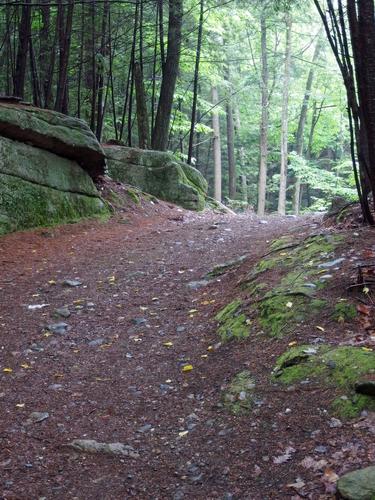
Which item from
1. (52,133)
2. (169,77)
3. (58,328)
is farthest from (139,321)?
(169,77)

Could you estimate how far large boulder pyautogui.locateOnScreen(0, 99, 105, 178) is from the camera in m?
8.98

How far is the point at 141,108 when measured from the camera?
14.3 meters

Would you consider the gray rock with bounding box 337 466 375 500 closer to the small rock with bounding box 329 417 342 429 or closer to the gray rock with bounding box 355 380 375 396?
the small rock with bounding box 329 417 342 429

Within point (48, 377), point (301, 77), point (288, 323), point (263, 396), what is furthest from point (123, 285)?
point (301, 77)

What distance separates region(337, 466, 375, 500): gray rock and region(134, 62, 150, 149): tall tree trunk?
42.5 feet

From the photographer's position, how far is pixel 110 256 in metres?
7.78

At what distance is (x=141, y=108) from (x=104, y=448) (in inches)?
484

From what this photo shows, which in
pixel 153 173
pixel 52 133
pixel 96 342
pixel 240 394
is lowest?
pixel 96 342

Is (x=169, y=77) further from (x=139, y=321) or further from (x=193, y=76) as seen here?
(x=139, y=321)

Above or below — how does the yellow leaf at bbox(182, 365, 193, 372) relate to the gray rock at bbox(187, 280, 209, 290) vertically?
below

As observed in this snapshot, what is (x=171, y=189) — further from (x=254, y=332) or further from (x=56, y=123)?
(x=254, y=332)

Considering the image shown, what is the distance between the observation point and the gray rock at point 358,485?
2291 millimetres

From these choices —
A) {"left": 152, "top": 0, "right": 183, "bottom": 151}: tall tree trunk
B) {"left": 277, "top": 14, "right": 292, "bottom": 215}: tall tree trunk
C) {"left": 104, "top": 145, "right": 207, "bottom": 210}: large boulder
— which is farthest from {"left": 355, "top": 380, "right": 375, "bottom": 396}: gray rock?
{"left": 277, "top": 14, "right": 292, "bottom": 215}: tall tree trunk

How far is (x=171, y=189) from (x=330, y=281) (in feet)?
30.5
